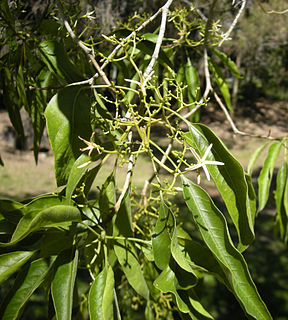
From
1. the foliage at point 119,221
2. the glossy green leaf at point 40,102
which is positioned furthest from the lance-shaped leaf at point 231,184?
the glossy green leaf at point 40,102

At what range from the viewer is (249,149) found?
300 inches

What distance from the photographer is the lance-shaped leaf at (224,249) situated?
527 mm

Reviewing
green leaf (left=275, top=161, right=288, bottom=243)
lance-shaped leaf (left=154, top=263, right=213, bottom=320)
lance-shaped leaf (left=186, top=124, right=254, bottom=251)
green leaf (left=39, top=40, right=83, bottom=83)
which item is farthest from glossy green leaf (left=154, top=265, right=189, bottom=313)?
green leaf (left=275, top=161, right=288, bottom=243)

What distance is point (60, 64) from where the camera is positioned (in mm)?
735

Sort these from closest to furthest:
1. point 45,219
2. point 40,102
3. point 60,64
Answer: point 45,219, point 60,64, point 40,102

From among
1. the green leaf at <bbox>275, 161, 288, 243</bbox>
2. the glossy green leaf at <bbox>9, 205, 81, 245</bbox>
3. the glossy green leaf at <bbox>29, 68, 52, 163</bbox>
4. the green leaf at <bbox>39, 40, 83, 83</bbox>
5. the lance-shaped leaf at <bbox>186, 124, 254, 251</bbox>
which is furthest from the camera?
the green leaf at <bbox>275, 161, 288, 243</bbox>

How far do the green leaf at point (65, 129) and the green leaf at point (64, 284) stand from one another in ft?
0.38

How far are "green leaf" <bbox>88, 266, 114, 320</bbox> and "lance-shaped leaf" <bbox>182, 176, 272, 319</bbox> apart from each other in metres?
0.15

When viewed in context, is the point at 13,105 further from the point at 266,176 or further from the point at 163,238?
the point at 266,176

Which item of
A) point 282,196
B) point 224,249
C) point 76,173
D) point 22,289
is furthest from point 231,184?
point 282,196

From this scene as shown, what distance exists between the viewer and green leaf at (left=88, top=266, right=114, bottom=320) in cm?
54

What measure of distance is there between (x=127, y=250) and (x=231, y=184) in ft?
0.60

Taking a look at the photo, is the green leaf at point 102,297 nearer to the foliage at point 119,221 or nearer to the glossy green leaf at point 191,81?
the foliage at point 119,221

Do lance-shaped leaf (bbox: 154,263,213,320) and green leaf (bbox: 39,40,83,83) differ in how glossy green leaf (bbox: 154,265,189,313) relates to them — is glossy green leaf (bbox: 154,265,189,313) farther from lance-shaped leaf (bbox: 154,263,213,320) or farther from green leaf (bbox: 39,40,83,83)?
green leaf (bbox: 39,40,83,83)
